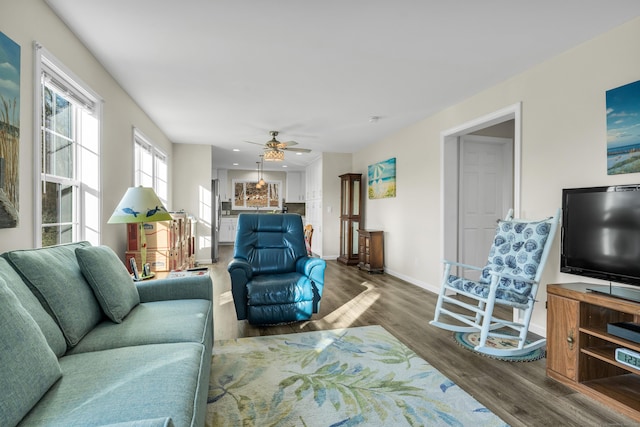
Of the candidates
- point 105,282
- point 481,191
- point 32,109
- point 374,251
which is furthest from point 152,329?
point 374,251

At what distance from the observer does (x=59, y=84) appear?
2355 millimetres

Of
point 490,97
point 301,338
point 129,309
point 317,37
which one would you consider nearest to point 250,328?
point 301,338

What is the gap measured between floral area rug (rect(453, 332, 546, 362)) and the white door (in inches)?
66.1

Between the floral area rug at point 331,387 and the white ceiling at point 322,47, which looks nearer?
the floral area rug at point 331,387

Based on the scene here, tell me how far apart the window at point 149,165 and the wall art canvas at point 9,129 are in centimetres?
230

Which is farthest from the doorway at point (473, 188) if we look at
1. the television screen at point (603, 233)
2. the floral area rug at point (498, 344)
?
the television screen at point (603, 233)

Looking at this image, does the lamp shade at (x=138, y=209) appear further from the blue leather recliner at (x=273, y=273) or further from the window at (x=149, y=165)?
the window at (x=149, y=165)

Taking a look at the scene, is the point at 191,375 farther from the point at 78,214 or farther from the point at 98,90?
the point at 98,90

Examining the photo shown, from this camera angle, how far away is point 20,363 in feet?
3.15

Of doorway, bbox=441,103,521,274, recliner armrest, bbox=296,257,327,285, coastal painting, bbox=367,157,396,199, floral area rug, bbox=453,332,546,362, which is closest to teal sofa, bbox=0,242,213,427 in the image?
recliner armrest, bbox=296,257,327,285

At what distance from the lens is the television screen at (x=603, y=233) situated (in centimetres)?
198

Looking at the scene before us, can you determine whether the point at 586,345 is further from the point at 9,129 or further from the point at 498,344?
the point at 9,129

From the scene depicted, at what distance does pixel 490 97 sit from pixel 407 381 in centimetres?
301

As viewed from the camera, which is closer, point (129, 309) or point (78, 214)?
point (129, 309)
